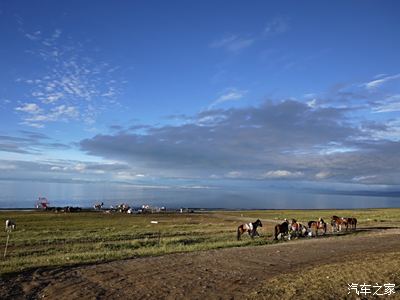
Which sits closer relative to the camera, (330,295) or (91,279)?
(330,295)

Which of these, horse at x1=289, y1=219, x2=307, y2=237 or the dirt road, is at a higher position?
horse at x1=289, y1=219, x2=307, y2=237

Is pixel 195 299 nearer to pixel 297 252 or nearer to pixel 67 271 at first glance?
pixel 67 271

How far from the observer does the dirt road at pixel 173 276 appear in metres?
12.9

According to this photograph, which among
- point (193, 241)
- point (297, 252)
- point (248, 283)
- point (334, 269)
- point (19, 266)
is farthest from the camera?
point (193, 241)

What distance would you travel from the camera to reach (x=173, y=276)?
15352mm

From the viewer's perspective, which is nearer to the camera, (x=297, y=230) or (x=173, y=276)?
(x=173, y=276)

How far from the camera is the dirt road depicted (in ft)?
42.4

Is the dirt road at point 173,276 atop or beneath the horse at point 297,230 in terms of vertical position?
beneath

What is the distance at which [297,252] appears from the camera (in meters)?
21.4

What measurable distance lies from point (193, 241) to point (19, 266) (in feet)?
44.9

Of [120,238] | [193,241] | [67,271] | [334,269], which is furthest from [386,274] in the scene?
[120,238]

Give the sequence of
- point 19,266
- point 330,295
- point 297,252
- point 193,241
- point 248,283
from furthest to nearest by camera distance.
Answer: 1. point 193,241
2. point 297,252
3. point 19,266
4. point 248,283
5. point 330,295

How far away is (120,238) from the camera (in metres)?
32.6

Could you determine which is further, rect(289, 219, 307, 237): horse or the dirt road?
rect(289, 219, 307, 237): horse
